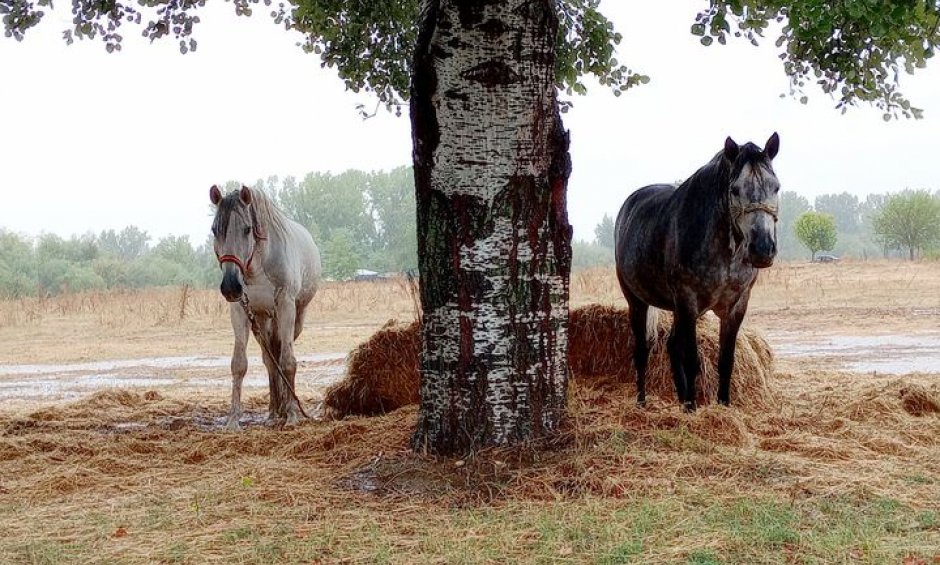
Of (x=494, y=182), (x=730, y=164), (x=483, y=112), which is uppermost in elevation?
(x=483, y=112)

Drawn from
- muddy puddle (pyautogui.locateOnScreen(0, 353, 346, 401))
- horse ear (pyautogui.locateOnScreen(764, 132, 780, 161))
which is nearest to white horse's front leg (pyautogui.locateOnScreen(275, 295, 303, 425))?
Result: muddy puddle (pyautogui.locateOnScreen(0, 353, 346, 401))

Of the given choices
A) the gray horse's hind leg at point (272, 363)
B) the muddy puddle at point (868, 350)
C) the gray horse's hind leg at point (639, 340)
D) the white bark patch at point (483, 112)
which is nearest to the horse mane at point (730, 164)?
the gray horse's hind leg at point (639, 340)

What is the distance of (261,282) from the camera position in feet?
27.4

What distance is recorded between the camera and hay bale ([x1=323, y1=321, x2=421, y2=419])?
8.41 metres

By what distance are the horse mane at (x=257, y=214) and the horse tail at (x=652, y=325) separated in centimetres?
373

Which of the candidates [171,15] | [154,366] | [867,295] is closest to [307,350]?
[154,366]

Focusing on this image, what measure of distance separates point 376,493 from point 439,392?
28.1 inches

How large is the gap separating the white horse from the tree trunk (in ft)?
9.83

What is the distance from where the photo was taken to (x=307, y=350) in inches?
674

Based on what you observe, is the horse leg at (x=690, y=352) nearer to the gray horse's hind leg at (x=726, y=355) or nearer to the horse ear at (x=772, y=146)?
the gray horse's hind leg at (x=726, y=355)

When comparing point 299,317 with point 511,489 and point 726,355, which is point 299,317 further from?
point 511,489

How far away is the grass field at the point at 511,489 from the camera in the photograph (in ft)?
12.6

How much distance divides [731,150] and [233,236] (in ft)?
14.2

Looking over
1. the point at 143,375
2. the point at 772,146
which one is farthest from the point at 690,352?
the point at 143,375
